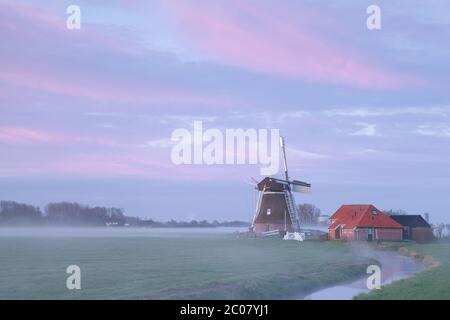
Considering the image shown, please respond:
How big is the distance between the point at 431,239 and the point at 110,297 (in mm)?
46975

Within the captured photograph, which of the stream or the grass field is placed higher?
the grass field

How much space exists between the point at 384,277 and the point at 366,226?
1181 inches

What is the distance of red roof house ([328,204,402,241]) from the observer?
59.6 metres

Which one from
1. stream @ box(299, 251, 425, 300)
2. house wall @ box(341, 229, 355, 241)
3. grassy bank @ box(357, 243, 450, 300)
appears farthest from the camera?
house wall @ box(341, 229, 355, 241)

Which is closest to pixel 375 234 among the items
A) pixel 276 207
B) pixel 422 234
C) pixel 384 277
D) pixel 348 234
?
pixel 348 234

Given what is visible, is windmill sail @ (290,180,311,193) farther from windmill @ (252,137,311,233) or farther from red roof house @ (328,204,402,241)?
red roof house @ (328,204,402,241)

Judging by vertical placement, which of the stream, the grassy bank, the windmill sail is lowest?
the stream

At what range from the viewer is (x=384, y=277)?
3017 centimetres

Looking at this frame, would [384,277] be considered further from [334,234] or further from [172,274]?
[334,234]

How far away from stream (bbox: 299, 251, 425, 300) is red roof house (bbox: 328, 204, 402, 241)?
1407 centimetres

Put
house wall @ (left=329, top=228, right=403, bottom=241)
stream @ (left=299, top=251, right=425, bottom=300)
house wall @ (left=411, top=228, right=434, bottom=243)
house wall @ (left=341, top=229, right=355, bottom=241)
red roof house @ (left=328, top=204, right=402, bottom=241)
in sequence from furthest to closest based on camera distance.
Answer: house wall @ (left=411, top=228, right=434, bottom=243), red roof house @ (left=328, top=204, right=402, bottom=241), house wall @ (left=329, top=228, right=403, bottom=241), house wall @ (left=341, top=229, right=355, bottom=241), stream @ (left=299, top=251, right=425, bottom=300)

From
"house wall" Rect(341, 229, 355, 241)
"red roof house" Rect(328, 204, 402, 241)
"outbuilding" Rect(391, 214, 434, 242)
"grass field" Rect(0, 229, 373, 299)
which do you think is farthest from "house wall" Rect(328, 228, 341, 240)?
"grass field" Rect(0, 229, 373, 299)
